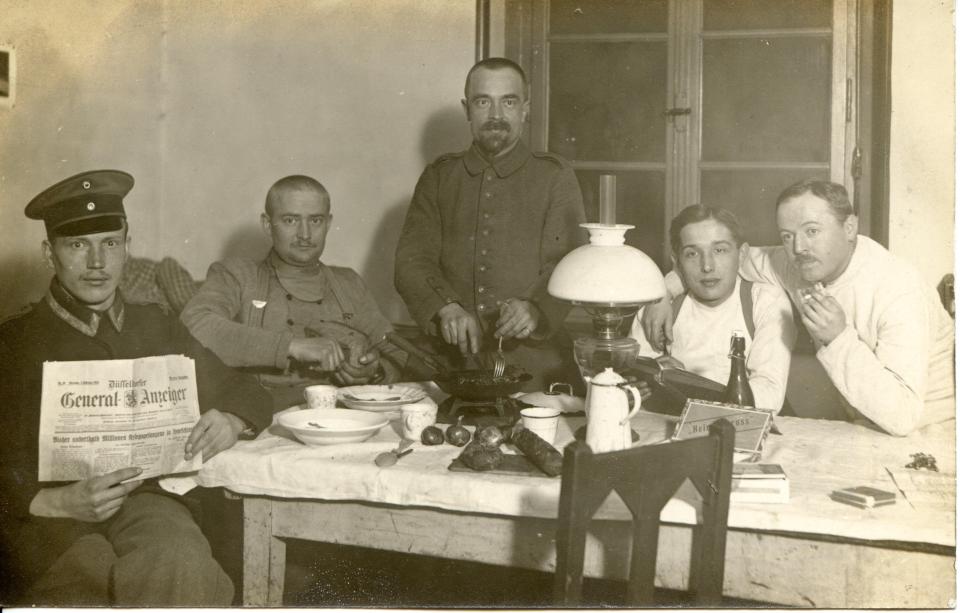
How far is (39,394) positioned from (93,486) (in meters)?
0.25

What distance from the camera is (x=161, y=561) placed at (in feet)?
6.55

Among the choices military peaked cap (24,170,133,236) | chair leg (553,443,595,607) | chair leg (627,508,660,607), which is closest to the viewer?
chair leg (553,443,595,607)

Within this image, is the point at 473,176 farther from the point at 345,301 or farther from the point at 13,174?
the point at 13,174

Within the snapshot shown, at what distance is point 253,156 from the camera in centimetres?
281

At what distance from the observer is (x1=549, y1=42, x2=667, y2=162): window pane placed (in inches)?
111

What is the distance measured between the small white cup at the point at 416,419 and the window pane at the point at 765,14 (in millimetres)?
1491

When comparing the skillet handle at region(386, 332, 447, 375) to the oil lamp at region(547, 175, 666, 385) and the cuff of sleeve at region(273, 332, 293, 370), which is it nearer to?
the cuff of sleeve at region(273, 332, 293, 370)

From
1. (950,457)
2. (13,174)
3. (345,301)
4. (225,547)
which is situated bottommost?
(225,547)

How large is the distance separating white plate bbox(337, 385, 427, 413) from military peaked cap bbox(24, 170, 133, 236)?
0.71 m

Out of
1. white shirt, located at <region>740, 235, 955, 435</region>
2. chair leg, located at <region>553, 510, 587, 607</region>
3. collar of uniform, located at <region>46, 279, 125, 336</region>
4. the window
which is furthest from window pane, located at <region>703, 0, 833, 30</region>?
collar of uniform, located at <region>46, 279, 125, 336</region>

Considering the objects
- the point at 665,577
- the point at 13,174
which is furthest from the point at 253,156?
the point at 665,577

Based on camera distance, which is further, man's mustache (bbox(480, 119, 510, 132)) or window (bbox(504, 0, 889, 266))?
man's mustache (bbox(480, 119, 510, 132))

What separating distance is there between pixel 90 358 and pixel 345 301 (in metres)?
0.88

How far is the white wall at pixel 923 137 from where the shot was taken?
2205 millimetres
